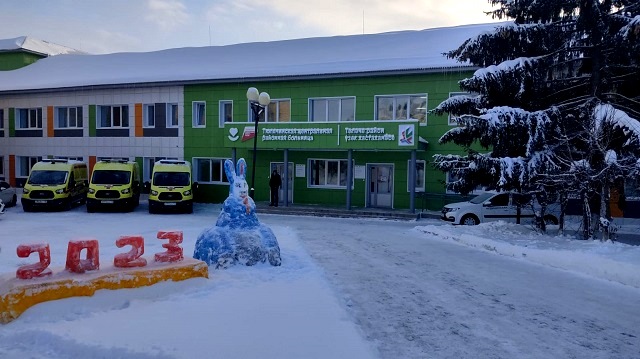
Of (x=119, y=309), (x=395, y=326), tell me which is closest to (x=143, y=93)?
(x=119, y=309)

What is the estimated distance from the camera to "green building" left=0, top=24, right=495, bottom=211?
2073 centimetres

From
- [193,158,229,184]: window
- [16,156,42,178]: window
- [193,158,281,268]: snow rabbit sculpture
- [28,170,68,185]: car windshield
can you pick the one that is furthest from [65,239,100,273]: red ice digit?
[16,156,42,178]: window

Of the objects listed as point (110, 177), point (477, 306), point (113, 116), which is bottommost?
point (477, 306)

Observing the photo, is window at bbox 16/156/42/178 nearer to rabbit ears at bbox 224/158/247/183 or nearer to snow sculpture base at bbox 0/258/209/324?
rabbit ears at bbox 224/158/247/183

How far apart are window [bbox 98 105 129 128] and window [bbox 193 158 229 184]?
16.0 ft

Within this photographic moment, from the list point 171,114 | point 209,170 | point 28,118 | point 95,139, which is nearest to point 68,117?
point 95,139

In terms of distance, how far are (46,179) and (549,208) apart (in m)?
20.4

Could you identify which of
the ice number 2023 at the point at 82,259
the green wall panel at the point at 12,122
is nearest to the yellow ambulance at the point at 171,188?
the ice number 2023 at the point at 82,259

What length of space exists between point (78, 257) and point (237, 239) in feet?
9.01

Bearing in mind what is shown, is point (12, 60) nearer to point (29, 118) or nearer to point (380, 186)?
point (29, 118)

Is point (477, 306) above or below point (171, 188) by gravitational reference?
below

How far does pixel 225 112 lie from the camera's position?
80.1 feet

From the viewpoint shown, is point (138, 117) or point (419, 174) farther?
point (138, 117)

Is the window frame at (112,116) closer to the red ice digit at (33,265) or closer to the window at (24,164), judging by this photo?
the window at (24,164)
